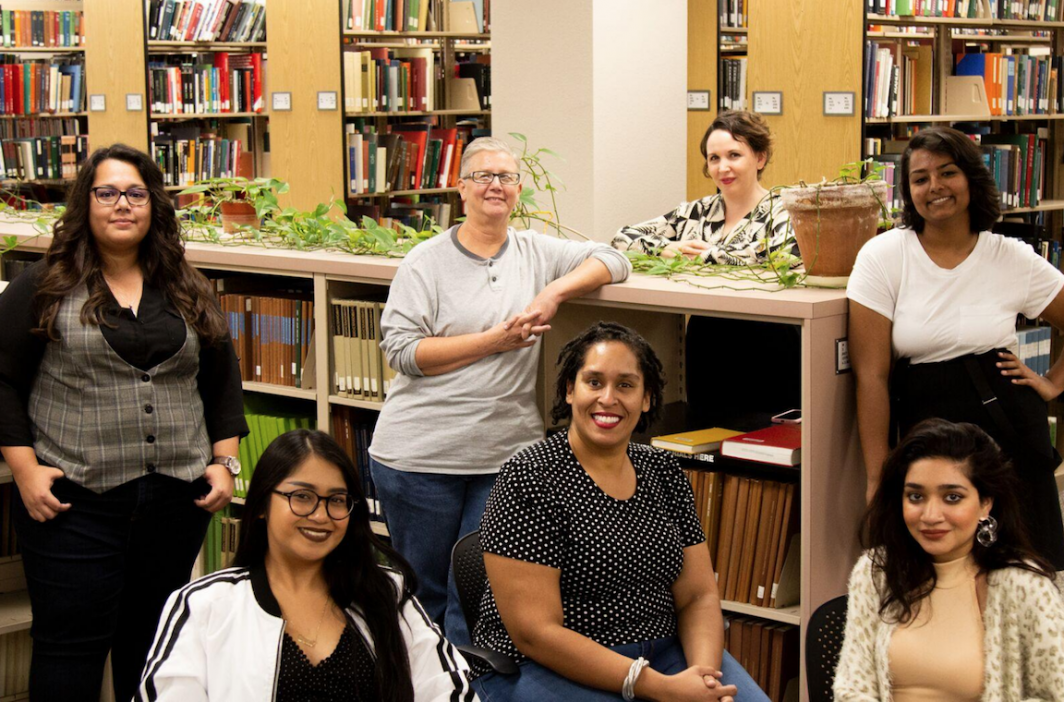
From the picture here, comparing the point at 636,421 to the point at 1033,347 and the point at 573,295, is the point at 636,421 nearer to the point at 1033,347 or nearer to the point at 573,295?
the point at 573,295

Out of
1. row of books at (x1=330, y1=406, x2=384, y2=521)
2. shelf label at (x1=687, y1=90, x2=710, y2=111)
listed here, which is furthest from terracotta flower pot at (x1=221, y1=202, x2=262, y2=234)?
shelf label at (x1=687, y1=90, x2=710, y2=111)

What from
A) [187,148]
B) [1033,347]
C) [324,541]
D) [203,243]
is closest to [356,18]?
[187,148]

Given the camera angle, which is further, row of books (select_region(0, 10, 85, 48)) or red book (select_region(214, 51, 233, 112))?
row of books (select_region(0, 10, 85, 48))

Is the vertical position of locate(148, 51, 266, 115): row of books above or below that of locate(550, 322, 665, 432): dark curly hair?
above

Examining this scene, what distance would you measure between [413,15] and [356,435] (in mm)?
4399

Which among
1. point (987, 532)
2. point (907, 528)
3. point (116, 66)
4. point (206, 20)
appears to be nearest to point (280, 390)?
point (907, 528)

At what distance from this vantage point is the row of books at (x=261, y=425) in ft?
12.6

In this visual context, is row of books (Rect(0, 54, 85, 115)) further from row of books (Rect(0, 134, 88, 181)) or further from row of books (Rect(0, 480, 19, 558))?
row of books (Rect(0, 480, 19, 558))

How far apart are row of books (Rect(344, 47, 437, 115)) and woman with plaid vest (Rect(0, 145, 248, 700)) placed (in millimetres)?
4578

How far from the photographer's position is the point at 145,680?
1.88 meters

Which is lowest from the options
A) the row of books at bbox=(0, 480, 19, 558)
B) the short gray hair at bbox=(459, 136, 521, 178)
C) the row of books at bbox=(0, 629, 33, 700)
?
the row of books at bbox=(0, 629, 33, 700)

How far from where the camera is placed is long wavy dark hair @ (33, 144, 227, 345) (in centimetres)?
252

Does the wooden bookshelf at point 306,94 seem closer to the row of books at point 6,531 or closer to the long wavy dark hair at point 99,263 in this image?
the row of books at point 6,531

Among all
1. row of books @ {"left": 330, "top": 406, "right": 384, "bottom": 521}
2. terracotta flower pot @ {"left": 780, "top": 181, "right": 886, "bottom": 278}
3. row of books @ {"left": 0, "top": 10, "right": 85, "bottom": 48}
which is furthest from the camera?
row of books @ {"left": 0, "top": 10, "right": 85, "bottom": 48}
